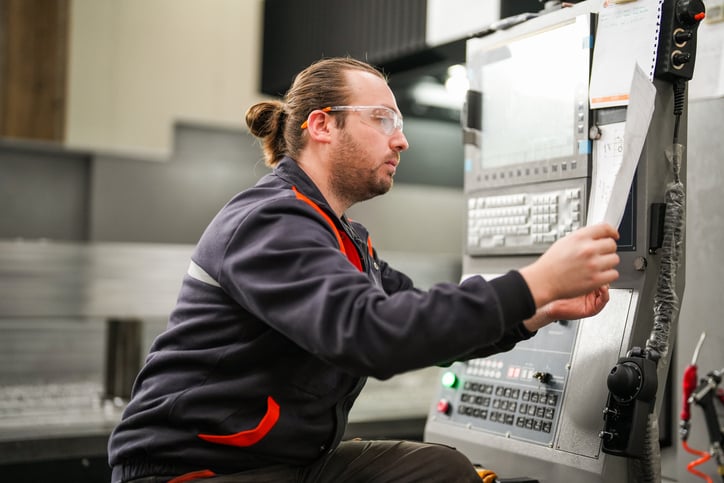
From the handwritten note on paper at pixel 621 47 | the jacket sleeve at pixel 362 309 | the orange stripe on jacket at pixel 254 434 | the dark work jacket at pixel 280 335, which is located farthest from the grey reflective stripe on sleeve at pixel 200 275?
the handwritten note on paper at pixel 621 47

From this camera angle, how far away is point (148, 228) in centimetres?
503

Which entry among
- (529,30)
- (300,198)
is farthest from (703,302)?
(300,198)

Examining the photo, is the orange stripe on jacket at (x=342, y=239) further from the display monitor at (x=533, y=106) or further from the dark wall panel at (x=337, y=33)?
the dark wall panel at (x=337, y=33)

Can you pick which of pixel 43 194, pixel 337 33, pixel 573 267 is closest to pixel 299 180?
pixel 573 267

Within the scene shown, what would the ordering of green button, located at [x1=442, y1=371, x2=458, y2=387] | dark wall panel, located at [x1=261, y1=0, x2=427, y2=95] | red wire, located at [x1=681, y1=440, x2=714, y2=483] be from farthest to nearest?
1. dark wall panel, located at [x1=261, y1=0, x2=427, y2=95]
2. green button, located at [x1=442, y1=371, x2=458, y2=387]
3. red wire, located at [x1=681, y1=440, x2=714, y2=483]

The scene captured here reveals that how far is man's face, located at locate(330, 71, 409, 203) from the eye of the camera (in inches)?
69.6

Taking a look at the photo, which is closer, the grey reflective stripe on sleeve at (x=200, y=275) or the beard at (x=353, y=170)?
the grey reflective stripe on sleeve at (x=200, y=275)

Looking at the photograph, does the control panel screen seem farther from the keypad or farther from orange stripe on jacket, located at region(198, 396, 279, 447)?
orange stripe on jacket, located at region(198, 396, 279, 447)

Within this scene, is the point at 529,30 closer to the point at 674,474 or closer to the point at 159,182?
the point at 674,474

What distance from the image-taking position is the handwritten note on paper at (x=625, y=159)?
1.55 m

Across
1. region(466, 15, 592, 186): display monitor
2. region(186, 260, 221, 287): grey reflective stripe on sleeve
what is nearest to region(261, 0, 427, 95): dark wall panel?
region(466, 15, 592, 186): display monitor

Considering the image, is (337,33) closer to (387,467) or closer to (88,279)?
(88,279)

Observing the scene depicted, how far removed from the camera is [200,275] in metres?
1.60

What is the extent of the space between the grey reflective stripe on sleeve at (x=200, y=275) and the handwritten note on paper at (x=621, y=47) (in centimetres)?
107
